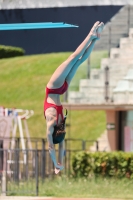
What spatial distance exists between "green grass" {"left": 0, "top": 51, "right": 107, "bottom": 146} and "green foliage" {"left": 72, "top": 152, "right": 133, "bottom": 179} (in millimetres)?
7989

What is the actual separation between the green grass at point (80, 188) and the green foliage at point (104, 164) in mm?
275

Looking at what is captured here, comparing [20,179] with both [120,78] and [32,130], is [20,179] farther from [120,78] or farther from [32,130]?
[32,130]

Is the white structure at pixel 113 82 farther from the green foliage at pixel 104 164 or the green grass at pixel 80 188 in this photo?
the green grass at pixel 80 188

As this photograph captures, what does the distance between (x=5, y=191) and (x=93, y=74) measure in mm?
6483

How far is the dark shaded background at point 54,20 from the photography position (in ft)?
55.5

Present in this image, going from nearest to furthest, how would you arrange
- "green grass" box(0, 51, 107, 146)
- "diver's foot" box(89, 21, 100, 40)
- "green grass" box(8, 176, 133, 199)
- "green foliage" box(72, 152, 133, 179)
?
"diver's foot" box(89, 21, 100, 40) → "green grass" box(8, 176, 133, 199) → "green foliage" box(72, 152, 133, 179) → "green grass" box(0, 51, 107, 146)

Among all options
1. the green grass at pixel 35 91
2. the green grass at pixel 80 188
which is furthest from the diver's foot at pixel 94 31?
the green grass at pixel 35 91

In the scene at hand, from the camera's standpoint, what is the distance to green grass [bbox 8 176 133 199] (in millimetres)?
16469

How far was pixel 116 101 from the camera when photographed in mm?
21219

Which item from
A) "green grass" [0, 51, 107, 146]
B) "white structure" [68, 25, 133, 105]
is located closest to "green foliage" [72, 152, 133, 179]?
"white structure" [68, 25, 133, 105]

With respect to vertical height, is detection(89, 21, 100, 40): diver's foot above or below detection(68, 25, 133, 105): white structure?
above

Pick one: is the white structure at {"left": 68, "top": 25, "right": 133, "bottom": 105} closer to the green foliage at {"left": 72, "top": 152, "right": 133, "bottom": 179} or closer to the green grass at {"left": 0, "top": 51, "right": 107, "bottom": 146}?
the green foliage at {"left": 72, "top": 152, "right": 133, "bottom": 179}

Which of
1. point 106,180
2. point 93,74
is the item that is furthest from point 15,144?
point 106,180

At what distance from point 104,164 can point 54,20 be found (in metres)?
3.50
